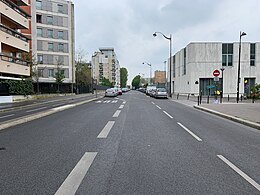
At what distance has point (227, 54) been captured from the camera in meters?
42.6

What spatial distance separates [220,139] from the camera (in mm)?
7352

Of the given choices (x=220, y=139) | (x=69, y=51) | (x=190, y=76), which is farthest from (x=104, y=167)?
(x=69, y=51)

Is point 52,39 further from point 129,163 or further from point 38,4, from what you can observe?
point 129,163

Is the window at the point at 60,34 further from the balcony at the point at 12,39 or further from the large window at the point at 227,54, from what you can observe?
the large window at the point at 227,54

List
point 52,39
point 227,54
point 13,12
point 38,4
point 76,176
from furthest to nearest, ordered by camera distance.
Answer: point 52,39, point 38,4, point 227,54, point 13,12, point 76,176

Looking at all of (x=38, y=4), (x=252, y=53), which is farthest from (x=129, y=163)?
(x=38, y=4)

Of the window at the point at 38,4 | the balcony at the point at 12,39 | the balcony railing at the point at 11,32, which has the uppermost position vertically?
the window at the point at 38,4

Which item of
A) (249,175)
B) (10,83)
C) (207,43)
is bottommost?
(249,175)

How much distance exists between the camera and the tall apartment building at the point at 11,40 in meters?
26.1

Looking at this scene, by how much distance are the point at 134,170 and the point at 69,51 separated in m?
54.0

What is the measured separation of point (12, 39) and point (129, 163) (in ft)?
93.3

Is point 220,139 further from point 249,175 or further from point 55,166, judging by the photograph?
point 55,166

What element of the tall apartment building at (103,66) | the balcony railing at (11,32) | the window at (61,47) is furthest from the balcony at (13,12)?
the tall apartment building at (103,66)

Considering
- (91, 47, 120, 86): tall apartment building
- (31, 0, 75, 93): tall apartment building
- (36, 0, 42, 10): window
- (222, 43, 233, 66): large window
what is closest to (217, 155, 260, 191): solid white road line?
(222, 43, 233, 66): large window
